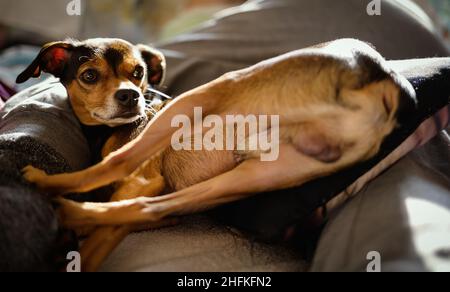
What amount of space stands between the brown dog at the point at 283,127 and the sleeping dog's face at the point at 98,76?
357mm

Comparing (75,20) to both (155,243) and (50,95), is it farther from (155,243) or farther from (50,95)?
(155,243)

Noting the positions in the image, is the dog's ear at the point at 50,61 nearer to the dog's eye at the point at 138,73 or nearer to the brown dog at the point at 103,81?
the brown dog at the point at 103,81

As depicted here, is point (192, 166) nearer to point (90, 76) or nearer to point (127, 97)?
point (127, 97)

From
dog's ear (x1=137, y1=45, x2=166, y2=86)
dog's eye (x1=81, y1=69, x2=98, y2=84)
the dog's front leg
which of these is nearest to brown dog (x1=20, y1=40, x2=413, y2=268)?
the dog's front leg

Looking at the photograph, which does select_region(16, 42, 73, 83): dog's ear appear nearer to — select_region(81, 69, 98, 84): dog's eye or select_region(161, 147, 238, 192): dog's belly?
select_region(81, 69, 98, 84): dog's eye

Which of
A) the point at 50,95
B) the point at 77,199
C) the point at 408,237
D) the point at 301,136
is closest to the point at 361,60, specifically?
the point at 301,136

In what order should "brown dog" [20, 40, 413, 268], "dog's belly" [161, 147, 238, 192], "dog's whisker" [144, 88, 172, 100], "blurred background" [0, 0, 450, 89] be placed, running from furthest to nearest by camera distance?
"blurred background" [0, 0, 450, 89] → "dog's whisker" [144, 88, 172, 100] → "dog's belly" [161, 147, 238, 192] → "brown dog" [20, 40, 413, 268]

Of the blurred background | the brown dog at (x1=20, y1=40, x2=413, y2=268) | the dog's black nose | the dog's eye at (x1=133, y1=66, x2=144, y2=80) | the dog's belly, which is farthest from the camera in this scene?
the blurred background

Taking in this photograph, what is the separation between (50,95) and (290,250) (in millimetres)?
974

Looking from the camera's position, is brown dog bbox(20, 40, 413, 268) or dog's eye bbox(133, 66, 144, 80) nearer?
brown dog bbox(20, 40, 413, 268)

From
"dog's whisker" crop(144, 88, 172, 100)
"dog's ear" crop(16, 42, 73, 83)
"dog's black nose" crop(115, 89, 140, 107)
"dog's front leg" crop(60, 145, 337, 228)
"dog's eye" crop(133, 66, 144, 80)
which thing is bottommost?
"dog's front leg" crop(60, 145, 337, 228)

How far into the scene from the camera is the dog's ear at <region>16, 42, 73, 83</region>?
1.72m

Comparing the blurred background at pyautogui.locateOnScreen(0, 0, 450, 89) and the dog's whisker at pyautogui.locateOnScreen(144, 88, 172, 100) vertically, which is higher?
the blurred background at pyautogui.locateOnScreen(0, 0, 450, 89)

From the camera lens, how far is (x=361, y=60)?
131cm
